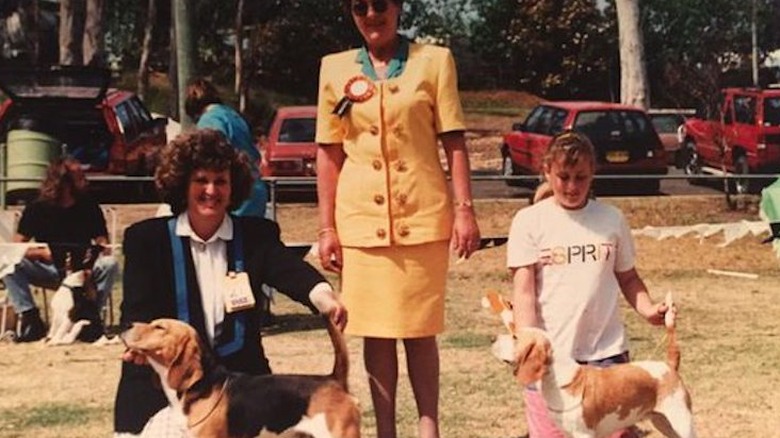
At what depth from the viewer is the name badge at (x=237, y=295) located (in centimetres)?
419

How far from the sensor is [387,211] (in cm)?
483

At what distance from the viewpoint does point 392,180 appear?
15.8 feet

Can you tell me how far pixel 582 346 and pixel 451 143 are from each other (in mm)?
842

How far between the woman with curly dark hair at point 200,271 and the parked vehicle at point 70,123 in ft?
45.1

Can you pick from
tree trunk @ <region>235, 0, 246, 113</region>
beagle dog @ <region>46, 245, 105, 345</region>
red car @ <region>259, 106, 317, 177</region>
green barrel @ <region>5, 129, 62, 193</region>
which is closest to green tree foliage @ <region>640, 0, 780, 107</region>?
tree trunk @ <region>235, 0, 246, 113</region>

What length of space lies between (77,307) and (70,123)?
414 inches

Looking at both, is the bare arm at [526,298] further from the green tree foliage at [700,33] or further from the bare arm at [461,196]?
the green tree foliage at [700,33]

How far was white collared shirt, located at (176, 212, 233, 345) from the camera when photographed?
4.21m

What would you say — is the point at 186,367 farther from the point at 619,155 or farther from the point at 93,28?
the point at 93,28

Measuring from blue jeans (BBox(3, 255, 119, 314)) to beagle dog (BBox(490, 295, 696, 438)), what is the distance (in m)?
5.32

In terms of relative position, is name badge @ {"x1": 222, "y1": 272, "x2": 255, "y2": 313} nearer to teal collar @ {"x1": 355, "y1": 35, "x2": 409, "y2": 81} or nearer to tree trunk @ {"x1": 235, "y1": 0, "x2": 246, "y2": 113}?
teal collar @ {"x1": 355, "y1": 35, "x2": 409, "y2": 81}

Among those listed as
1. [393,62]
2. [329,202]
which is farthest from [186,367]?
[393,62]

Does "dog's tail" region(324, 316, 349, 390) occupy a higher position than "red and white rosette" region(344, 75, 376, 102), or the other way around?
"red and white rosette" region(344, 75, 376, 102)

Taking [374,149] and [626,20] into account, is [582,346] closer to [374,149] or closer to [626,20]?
[374,149]
